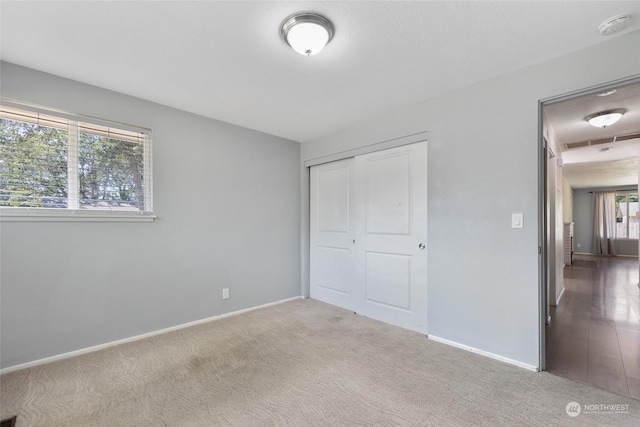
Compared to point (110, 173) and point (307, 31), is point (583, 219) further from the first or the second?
point (110, 173)

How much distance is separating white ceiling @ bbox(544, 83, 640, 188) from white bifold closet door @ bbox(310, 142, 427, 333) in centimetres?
151

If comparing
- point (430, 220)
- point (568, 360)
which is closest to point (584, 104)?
point (430, 220)

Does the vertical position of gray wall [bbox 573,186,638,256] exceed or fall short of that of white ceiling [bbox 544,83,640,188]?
it falls short

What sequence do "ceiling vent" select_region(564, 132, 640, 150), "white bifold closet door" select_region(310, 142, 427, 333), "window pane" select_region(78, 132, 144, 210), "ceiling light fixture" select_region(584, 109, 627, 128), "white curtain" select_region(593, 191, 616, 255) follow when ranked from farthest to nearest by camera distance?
"white curtain" select_region(593, 191, 616, 255) < "ceiling vent" select_region(564, 132, 640, 150) < "white bifold closet door" select_region(310, 142, 427, 333) < "ceiling light fixture" select_region(584, 109, 627, 128) < "window pane" select_region(78, 132, 144, 210)

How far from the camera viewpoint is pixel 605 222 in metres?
9.19

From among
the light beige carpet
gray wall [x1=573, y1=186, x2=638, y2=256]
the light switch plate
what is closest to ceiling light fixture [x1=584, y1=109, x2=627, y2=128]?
the light switch plate

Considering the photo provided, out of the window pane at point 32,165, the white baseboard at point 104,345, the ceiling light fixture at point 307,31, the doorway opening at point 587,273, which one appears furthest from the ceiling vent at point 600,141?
the window pane at point 32,165

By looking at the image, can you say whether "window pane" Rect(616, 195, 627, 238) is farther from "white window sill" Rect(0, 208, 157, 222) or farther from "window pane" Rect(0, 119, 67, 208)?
"window pane" Rect(0, 119, 67, 208)

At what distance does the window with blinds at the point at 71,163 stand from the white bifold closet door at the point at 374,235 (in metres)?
2.26

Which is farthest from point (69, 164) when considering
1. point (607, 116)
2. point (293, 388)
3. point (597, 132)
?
point (597, 132)

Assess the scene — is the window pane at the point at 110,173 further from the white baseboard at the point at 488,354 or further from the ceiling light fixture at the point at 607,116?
the ceiling light fixture at the point at 607,116

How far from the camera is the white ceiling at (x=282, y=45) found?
1640mm

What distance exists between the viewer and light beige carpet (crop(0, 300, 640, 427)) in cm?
169

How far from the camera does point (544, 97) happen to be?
2188 millimetres
